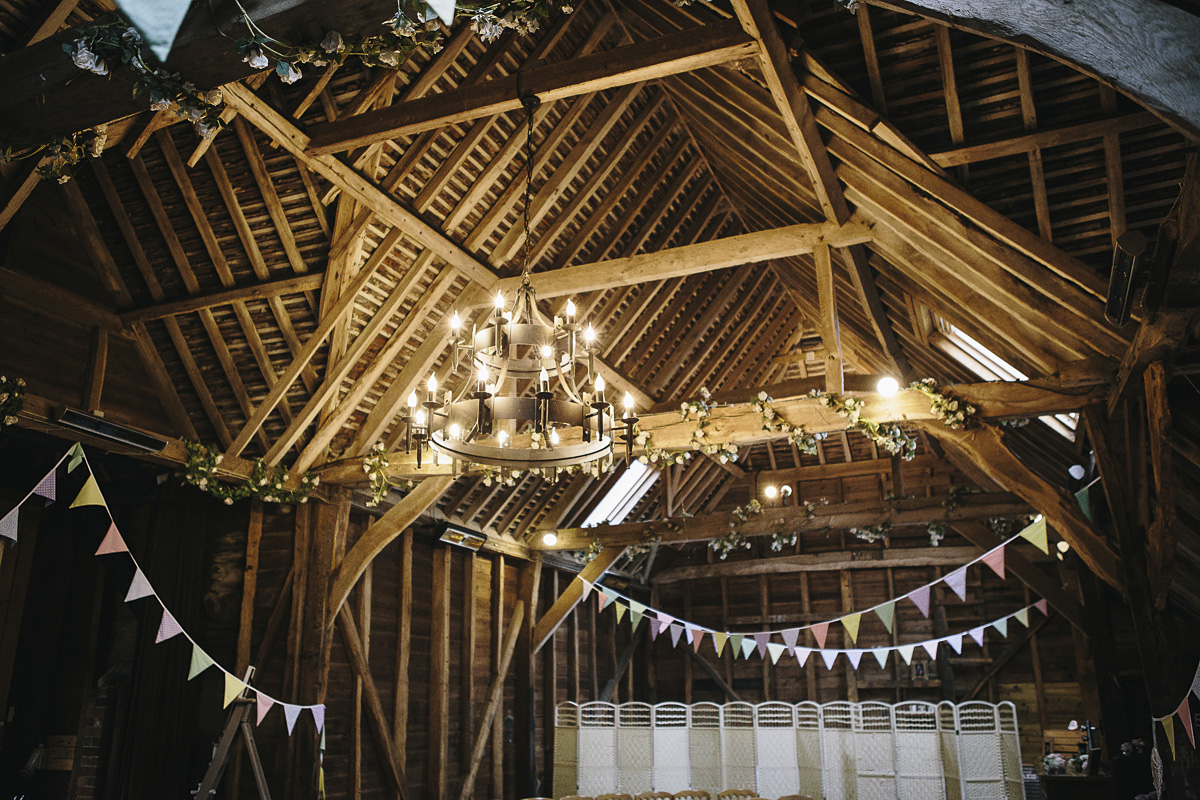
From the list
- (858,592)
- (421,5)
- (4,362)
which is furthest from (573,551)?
(421,5)

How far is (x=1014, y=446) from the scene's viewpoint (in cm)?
972

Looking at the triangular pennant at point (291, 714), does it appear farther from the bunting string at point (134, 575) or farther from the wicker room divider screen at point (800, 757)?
the wicker room divider screen at point (800, 757)

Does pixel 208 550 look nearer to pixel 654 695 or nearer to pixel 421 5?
pixel 421 5

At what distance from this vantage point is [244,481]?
719cm

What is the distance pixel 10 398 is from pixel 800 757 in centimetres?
788

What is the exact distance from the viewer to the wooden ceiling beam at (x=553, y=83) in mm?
4242

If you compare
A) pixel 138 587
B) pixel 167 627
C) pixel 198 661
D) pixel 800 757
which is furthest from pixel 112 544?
pixel 800 757

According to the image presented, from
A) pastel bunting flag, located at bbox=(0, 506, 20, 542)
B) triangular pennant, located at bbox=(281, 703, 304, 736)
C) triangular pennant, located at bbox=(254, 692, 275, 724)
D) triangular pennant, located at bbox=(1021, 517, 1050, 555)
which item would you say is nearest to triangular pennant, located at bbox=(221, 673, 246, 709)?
triangular pennant, located at bbox=(254, 692, 275, 724)

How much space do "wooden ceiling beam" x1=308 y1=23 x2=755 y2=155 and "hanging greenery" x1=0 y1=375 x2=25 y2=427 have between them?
235 cm

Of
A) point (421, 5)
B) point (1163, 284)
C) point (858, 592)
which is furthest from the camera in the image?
point (858, 592)

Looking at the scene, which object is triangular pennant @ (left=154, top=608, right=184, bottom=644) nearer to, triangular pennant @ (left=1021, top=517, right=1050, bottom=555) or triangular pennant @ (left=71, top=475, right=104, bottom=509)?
triangular pennant @ (left=71, top=475, right=104, bottom=509)

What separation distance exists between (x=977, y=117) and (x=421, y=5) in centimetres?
336

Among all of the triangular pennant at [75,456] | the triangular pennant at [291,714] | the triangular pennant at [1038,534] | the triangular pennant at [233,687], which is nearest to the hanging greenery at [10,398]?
the triangular pennant at [75,456]

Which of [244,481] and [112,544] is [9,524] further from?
[244,481]
